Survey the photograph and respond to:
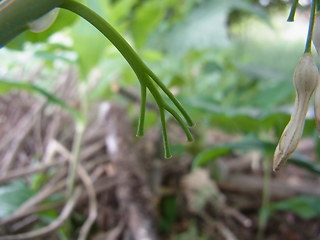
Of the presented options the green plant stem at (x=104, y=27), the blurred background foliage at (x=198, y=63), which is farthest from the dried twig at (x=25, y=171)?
the green plant stem at (x=104, y=27)

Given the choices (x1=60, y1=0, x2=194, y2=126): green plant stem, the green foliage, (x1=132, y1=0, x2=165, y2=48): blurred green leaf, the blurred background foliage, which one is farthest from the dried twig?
(x1=60, y1=0, x2=194, y2=126): green plant stem

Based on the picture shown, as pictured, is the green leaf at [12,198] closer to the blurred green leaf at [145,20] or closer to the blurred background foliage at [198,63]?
the blurred background foliage at [198,63]

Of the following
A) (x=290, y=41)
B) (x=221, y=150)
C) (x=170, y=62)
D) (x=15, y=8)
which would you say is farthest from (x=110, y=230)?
(x=290, y=41)

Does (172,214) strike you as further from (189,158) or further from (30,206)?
(30,206)

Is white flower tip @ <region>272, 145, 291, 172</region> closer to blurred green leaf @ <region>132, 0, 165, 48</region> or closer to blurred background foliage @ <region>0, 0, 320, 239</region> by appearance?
blurred background foliage @ <region>0, 0, 320, 239</region>

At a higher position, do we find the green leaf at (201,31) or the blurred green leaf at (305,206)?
the green leaf at (201,31)

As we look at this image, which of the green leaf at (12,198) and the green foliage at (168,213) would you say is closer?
the green leaf at (12,198)

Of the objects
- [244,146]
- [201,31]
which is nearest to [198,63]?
[201,31]

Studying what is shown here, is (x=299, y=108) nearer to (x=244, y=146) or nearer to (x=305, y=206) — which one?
(x=244, y=146)
